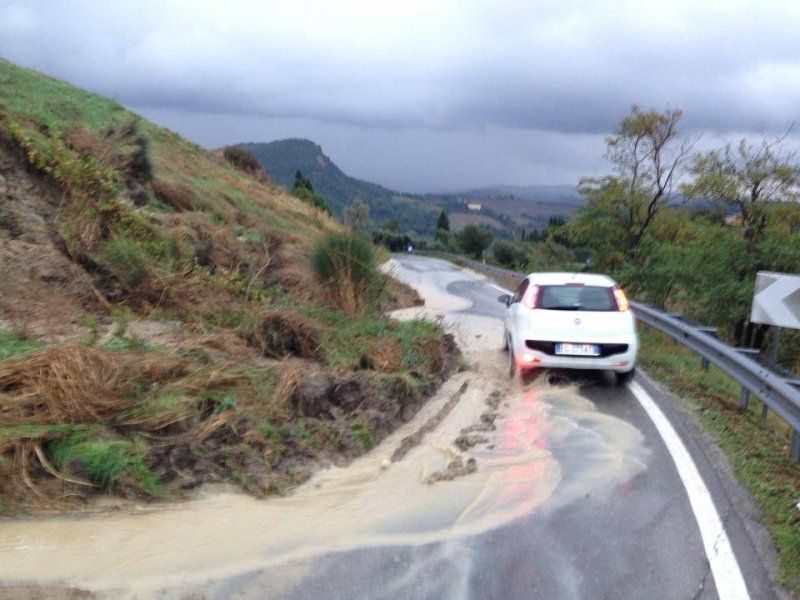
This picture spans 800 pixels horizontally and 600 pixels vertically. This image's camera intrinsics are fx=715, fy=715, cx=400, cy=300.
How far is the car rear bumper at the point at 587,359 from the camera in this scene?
9242 millimetres

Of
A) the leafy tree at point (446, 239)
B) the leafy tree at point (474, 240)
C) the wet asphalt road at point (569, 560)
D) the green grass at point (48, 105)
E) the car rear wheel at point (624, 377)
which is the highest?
the green grass at point (48, 105)

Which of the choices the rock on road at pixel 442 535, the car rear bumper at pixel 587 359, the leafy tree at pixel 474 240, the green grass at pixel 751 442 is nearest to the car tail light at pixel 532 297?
the car rear bumper at pixel 587 359

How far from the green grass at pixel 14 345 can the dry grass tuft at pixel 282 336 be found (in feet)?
7.60

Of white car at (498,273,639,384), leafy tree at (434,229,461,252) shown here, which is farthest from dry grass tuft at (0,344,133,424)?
leafy tree at (434,229,461,252)

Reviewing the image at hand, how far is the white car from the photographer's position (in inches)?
364

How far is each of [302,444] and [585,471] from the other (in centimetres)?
240

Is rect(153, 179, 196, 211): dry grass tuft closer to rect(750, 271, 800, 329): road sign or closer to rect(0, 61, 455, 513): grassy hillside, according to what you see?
rect(0, 61, 455, 513): grassy hillside

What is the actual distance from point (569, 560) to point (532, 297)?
593cm

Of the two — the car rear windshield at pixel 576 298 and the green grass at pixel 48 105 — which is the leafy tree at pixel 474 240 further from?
the car rear windshield at pixel 576 298

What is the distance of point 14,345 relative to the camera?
648 centimetres

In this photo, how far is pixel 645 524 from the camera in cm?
496

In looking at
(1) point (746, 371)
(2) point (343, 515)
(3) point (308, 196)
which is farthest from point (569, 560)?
(3) point (308, 196)

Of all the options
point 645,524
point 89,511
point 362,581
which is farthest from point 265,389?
point 645,524

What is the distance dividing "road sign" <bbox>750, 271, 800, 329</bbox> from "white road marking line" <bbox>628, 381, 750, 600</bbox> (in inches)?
86.1
